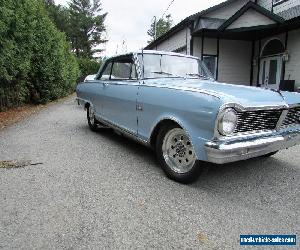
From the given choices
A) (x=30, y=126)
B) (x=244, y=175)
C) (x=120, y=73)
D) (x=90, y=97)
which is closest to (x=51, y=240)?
(x=244, y=175)

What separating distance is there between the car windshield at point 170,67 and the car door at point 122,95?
9.6 inches

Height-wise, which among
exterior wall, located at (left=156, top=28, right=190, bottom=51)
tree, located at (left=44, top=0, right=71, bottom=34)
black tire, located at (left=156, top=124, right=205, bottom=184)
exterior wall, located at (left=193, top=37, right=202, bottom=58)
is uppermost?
tree, located at (left=44, top=0, right=71, bottom=34)

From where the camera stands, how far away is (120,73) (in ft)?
17.5

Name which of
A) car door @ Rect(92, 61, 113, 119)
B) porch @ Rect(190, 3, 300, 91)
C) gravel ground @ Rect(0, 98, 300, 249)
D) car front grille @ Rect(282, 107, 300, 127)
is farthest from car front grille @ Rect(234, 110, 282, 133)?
porch @ Rect(190, 3, 300, 91)

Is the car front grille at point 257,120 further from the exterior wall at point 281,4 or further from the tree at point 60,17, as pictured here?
the tree at point 60,17

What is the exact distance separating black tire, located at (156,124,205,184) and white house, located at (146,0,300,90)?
10322 millimetres

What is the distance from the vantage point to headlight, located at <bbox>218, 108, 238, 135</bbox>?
3143mm

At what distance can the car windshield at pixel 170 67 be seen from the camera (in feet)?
15.5

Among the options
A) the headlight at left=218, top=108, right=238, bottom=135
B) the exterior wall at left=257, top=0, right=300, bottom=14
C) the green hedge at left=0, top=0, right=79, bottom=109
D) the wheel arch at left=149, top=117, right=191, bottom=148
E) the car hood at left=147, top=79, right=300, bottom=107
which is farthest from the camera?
the exterior wall at left=257, top=0, right=300, bottom=14

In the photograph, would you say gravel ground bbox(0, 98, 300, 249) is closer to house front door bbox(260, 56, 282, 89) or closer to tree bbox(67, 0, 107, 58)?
house front door bbox(260, 56, 282, 89)

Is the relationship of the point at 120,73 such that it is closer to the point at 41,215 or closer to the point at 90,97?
the point at 90,97

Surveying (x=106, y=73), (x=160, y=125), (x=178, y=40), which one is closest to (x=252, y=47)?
(x=178, y=40)

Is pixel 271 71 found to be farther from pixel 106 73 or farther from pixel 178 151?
pixel 178 151

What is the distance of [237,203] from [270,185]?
79cm
